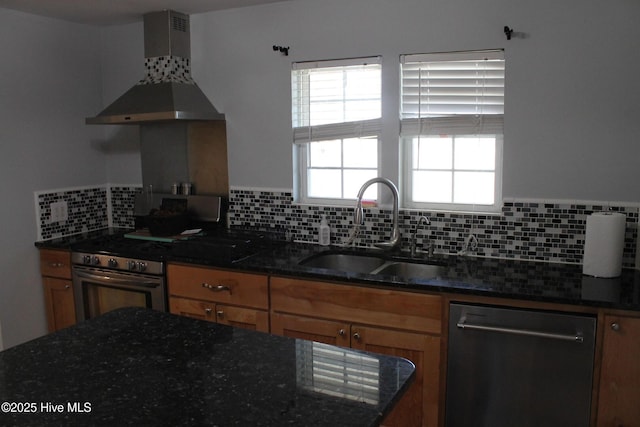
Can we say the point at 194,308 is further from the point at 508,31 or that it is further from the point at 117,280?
the point at 508,31

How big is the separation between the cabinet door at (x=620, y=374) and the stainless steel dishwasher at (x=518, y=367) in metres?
0.06

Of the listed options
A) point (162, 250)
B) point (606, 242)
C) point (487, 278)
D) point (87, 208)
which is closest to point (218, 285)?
point (162, 250)

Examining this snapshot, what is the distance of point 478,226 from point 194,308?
1.63m

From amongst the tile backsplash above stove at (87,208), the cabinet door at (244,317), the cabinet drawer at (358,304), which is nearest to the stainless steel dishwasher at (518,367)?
the cabinet drawer at (358,304)

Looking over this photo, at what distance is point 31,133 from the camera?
3482 mm

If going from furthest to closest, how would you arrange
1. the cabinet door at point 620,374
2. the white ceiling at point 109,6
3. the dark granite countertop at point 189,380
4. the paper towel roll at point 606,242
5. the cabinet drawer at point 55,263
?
the cabinet drawer at point 55,263
the white ceiling at point 109,6
the paper towel roll at point 606,242
the cabinet door at point 620,374
the dark granite countertop at point 189,380

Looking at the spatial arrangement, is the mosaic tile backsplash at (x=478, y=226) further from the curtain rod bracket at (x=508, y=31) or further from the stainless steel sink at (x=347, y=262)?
the curtain rod bracket at (x=508, y=31)

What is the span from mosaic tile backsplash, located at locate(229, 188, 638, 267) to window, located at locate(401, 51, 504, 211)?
0.13 metres

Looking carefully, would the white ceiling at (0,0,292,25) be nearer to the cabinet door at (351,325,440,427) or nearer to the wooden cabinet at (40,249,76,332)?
the wooden cabinet at (40,249,76,332)

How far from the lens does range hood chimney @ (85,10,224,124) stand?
132 inches

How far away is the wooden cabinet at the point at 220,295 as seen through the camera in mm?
2875

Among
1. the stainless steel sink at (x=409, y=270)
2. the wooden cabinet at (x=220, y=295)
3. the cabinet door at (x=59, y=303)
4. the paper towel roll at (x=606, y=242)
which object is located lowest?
the cabinet door at (x=59, y=303)

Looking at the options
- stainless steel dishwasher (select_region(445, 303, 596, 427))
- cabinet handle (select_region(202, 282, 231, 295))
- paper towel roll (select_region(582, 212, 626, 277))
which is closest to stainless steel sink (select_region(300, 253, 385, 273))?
cabinet handle (select_region(202, 282, 231, 295))

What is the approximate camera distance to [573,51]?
2666 millimetres
